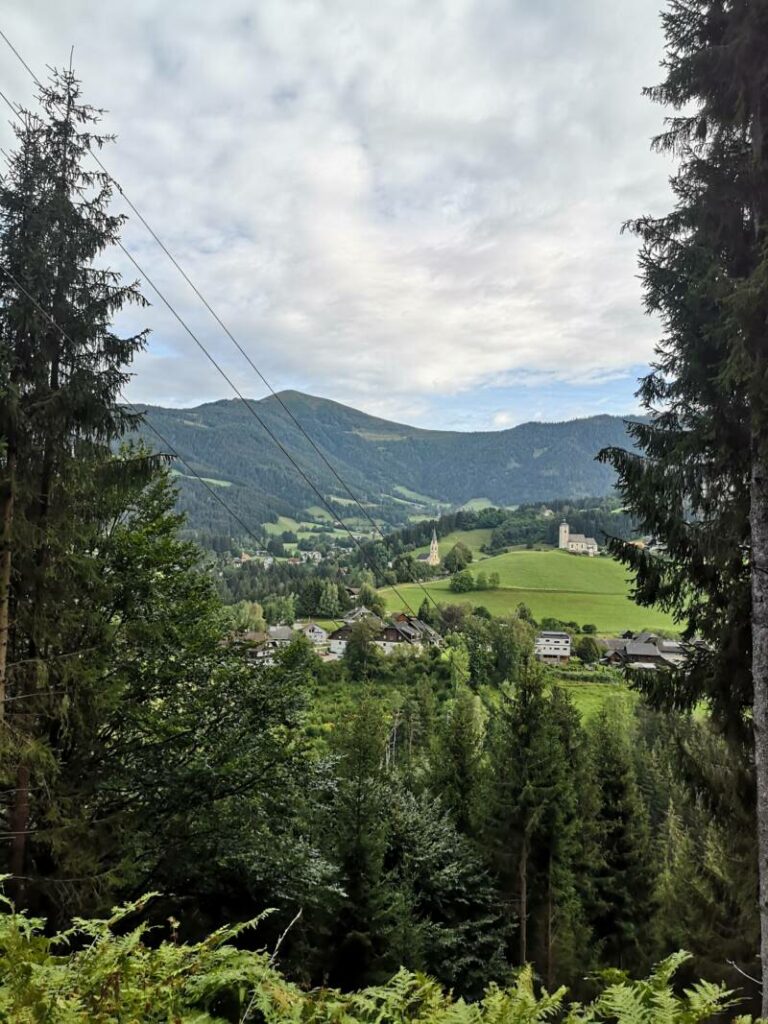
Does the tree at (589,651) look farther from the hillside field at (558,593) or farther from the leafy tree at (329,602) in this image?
the leafy tree at (329,602)

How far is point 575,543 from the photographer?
128625mm

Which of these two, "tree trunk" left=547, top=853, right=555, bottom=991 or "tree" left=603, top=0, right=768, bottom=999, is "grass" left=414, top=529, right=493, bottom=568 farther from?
"tree" left=603, top=0, right=768, bottom=999

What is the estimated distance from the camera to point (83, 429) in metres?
6.95

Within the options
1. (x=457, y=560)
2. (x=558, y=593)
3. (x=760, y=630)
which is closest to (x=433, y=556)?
(x=457, y=560)

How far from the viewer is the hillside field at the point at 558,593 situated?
83.1 m

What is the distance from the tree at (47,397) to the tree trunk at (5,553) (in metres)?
0.01

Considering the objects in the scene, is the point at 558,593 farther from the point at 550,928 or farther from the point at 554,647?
the point at 550,928

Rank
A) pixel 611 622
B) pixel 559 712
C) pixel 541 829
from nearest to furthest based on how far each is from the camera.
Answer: pixel 541 829
pixel 559 712
pixel 611 622

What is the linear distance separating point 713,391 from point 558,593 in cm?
9078

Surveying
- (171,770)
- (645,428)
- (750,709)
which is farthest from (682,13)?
(171,770)

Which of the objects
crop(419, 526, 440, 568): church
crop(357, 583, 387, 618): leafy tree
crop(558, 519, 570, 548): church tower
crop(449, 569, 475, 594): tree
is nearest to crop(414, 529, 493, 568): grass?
crop(419, 526, 440, 568): church

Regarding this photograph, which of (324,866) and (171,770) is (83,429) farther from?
(324,866)

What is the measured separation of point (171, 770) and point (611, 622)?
82227mm

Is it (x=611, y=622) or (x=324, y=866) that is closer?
(x=324, y=866)
